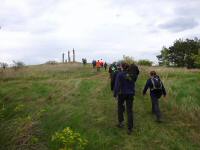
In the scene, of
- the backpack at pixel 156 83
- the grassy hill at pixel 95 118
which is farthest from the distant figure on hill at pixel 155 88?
the grassy hill at pixel 95 118

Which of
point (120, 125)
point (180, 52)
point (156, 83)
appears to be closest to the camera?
point (120, 125)

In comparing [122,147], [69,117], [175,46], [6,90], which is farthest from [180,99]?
[175,46]

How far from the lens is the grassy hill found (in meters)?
16.4

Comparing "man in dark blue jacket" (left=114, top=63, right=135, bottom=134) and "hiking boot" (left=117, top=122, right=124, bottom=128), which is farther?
"hiking boot" (left=117, top=122, right=124, bottom=128)

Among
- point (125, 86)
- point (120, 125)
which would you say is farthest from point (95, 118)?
point (125, 86)

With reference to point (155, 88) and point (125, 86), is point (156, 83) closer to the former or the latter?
point (155, 88)

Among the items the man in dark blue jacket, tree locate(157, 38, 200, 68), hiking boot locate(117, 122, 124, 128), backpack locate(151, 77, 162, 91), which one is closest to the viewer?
the man in dark blue jacket

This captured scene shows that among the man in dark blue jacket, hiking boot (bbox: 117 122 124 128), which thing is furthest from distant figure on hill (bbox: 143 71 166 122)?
the man in dark blue jacket

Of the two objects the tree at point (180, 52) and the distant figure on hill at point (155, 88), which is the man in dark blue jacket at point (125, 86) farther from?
the tree at point (180, 52)

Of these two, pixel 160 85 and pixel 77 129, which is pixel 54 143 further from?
pixel 160 85

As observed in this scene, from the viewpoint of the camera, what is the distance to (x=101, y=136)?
55.2ft

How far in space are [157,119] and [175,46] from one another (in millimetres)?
54473

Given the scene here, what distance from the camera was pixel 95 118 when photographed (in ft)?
63.2

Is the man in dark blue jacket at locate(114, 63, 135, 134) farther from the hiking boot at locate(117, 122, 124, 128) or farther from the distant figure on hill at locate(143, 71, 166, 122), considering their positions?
the distant figure on hill at locate(143, 71, 166, 122)
